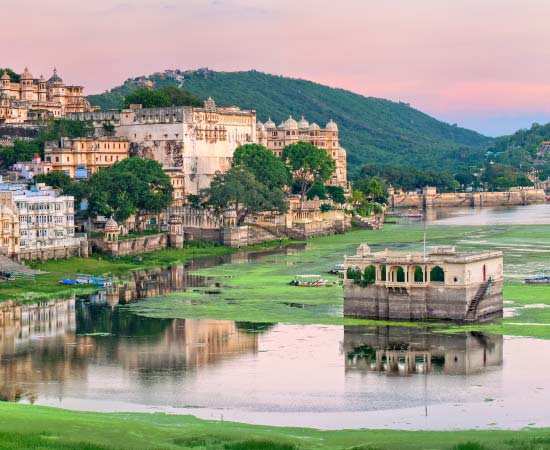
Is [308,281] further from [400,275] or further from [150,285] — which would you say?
[400,275]

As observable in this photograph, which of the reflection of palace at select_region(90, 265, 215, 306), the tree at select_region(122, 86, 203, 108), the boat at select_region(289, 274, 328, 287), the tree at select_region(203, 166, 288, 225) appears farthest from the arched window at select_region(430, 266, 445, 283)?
the tree at select_region(122, 86, 203, 108)

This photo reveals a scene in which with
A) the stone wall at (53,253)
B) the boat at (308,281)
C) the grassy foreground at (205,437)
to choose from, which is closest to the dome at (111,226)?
the stone wall at (53,253)

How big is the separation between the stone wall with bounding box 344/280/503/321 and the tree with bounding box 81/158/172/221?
48.1m

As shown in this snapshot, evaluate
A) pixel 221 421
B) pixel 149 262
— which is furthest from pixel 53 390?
pixel 149 262

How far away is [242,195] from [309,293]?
47.1 m

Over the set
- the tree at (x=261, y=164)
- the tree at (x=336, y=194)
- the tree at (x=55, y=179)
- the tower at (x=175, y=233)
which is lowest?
the tower at (x=175, y=233)

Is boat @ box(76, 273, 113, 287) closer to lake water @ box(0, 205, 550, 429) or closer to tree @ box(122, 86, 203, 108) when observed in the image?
lake water @ box(0, 205, 550, 429)

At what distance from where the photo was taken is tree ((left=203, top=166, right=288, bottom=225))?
449 ft

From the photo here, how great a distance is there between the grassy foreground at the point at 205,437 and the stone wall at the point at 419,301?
23.0 metres

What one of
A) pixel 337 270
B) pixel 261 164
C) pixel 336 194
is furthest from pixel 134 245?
pixel 336 194

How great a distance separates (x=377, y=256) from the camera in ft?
249

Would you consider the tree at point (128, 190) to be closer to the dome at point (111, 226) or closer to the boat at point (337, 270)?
the dome at point (111, 226)

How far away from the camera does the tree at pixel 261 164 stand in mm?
151125

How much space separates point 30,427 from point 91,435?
2370mm
